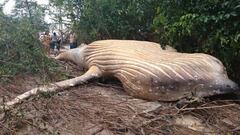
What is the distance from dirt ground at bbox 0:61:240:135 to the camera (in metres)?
4.90

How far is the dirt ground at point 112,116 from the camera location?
490cm

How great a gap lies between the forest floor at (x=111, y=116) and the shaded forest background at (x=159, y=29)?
0.77 m

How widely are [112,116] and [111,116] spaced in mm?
14

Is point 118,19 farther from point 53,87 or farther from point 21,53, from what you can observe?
point 53,87

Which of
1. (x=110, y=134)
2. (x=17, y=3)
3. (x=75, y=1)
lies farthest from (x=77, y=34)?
(x=110, y=134)

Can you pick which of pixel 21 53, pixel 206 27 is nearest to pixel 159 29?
pixel 206 27

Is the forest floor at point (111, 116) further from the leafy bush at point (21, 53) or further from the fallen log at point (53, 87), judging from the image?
the leafy bush at point (21, 53)

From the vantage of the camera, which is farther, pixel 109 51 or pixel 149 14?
pixel 149 14

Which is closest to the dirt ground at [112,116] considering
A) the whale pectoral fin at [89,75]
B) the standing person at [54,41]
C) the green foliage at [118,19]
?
the whale pectoral fin at [89,75]

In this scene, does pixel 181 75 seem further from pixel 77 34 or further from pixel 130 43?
pixel 77 34

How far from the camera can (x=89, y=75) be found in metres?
6.89

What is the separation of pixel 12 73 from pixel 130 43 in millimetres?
2131

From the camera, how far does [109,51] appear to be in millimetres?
7066

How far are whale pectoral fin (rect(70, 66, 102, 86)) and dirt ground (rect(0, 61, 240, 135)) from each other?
0.37 metres
